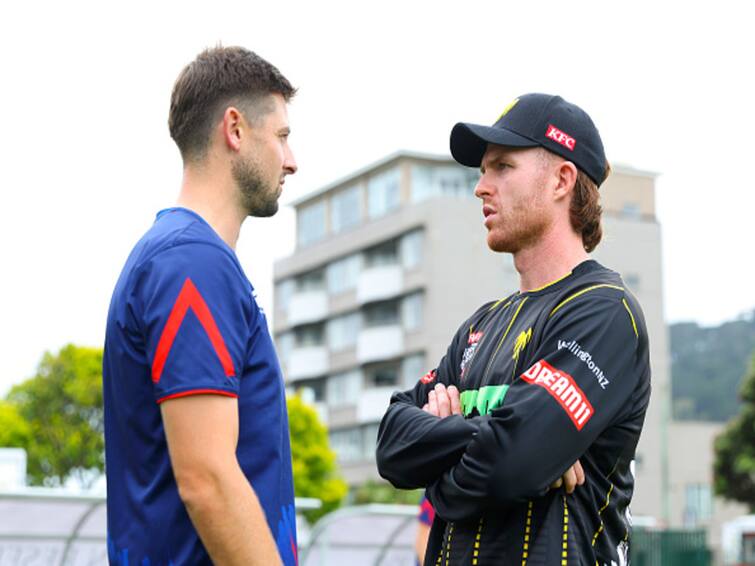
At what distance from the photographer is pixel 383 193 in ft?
230

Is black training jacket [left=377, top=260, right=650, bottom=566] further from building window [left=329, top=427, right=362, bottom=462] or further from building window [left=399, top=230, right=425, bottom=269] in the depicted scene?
building window [left=329, top=427, right=362, bottom=462]

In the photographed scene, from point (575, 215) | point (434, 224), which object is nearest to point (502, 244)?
point (575, 215)

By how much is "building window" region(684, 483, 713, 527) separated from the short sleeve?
70449 mm

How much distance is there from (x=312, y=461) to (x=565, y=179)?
48.4 m

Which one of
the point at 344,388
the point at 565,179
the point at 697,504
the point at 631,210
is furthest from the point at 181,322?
the point at 697,504

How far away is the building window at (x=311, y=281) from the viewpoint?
245 feet

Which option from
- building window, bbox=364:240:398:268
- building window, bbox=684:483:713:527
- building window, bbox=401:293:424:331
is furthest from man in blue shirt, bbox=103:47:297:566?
building window, bbox=684:483:713:527

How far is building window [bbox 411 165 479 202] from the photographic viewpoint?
68.1 metres

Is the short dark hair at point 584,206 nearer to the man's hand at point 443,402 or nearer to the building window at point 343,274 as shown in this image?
the man's hand at point 443,402

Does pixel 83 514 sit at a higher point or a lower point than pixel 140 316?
lower

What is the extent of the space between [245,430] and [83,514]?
13.2 m

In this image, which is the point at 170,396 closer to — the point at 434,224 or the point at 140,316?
the point at 140,316

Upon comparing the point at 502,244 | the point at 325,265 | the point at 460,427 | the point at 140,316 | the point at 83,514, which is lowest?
the point at 83,514

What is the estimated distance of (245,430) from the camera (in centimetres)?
326
